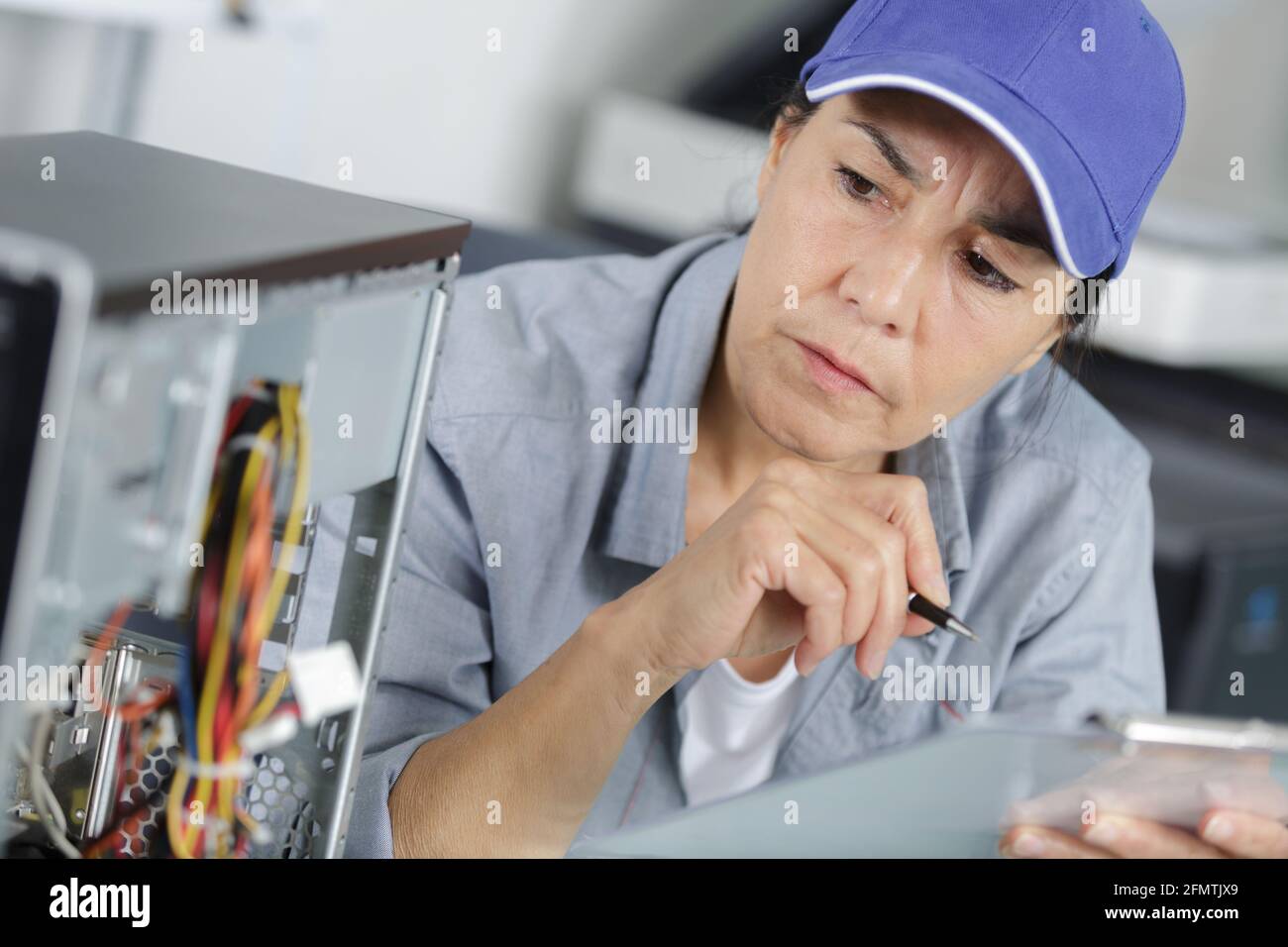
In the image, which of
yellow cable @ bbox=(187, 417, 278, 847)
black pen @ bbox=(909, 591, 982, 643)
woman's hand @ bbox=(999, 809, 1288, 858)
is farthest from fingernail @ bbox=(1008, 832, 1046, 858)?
yellow cable @ bbox=(187, 417, 278, 847)

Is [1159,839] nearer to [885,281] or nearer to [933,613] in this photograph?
[933,613]

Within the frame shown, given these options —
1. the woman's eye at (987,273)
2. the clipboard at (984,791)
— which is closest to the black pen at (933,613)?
the clipboard at (984,791)

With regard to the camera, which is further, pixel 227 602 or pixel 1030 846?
pixel 1030 846

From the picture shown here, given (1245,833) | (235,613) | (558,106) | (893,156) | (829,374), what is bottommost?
(1245,833)

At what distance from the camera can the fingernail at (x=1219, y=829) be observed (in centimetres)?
74

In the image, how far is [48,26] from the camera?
1.74 m

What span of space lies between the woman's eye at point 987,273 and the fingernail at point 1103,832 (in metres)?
0.37

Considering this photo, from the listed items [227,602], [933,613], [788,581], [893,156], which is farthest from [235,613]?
[893,156]

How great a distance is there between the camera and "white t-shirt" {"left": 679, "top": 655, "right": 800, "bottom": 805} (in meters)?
1.14

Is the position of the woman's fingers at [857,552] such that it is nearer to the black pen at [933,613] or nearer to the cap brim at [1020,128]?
the black pen at [933,613]

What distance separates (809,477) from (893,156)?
241mm

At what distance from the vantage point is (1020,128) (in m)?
0.82

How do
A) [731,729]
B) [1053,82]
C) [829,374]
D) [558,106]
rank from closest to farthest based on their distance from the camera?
[1053,82] → [829,374] → [731,729] → [558,106]
